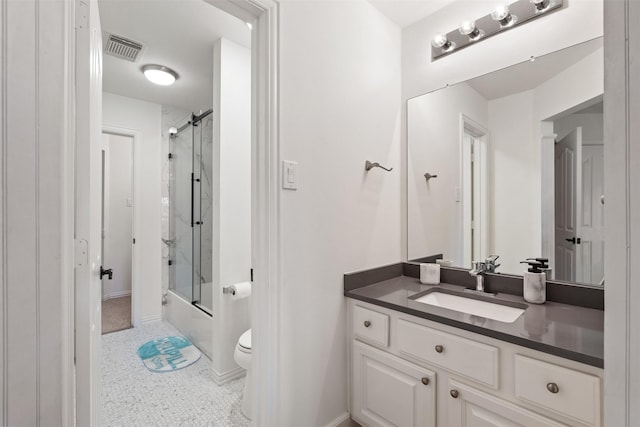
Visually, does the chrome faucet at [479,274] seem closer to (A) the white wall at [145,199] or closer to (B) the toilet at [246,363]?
(B) the toilet at [246,363]

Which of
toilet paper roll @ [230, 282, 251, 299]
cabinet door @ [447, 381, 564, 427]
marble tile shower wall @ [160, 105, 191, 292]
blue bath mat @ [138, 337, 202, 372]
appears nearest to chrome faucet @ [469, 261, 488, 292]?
cabinet door @ [447, 381, 564, 427]

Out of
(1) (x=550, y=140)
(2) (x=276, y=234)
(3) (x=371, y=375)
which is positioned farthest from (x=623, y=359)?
(1) (x=550, y=140)

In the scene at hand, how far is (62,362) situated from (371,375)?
→ 3.96ft

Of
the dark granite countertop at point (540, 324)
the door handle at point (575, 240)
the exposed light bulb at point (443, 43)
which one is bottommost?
the dark granite countertop at point (540, 324)

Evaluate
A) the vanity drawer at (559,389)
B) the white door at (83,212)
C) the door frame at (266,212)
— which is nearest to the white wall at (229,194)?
the door frame at (266,212)

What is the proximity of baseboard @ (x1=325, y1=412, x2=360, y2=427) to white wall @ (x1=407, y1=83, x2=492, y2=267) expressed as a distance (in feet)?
3.23

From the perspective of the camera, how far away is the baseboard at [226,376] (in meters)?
2.07

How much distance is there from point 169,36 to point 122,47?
1.41ft

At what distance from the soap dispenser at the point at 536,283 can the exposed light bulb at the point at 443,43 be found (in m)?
1.29

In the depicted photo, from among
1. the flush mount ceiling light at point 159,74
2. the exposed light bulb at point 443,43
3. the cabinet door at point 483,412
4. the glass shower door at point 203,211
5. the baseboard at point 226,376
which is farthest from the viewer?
the glass shower door at point 203,211

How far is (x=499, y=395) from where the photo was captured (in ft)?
3.42

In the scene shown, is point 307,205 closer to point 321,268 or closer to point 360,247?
point 321,268

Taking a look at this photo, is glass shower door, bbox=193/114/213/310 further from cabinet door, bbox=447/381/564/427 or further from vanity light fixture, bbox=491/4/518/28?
vanity light fixture, bbox=491/4/518/28

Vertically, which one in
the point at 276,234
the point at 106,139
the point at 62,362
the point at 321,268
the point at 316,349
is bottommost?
the point at 316,349
